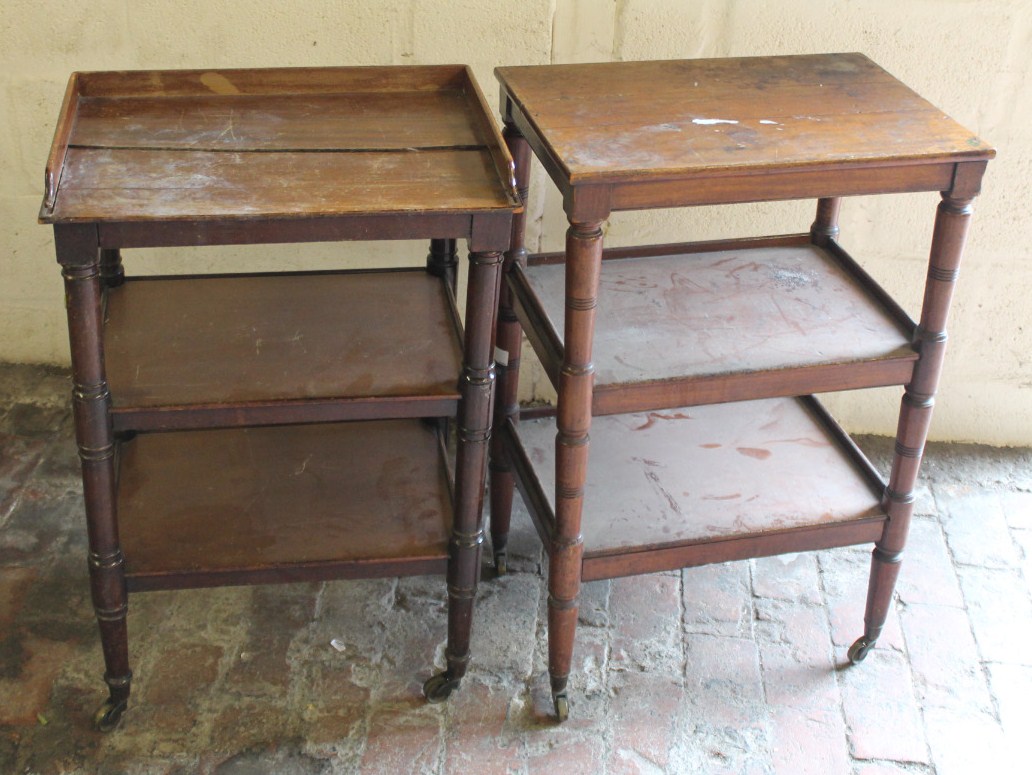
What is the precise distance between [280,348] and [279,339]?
4 cm

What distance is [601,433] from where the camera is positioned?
253 cm

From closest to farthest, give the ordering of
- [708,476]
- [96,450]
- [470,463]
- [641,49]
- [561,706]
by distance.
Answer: [96,450] < [470,463] < [561,706] < [708,476] < [641,49]

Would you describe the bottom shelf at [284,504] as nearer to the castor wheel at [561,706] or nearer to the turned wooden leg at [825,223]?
the castor wheel at [561,706]

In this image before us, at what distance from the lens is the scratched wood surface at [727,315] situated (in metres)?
2.10

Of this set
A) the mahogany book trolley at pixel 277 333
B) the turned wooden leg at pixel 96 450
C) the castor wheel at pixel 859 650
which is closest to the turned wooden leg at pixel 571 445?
the mahogany book trolley at pixel 277 333

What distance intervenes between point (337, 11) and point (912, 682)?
6.32 feet

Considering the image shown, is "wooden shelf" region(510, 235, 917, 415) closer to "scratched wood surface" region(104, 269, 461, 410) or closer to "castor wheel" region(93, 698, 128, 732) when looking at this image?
"scratched wood surface" region(104, 269, 461, 410)

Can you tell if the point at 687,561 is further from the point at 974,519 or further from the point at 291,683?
the point at 974,519

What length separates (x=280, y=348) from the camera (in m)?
2.19

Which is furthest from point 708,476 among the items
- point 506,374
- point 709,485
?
point 506,374

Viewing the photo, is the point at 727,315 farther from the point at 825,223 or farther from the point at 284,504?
the point at 284,504

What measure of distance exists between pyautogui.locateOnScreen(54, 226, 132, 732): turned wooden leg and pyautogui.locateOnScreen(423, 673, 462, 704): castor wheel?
1.89ft

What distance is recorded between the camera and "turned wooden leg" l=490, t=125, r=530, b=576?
91.4 inches

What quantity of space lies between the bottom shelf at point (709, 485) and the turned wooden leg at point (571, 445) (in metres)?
0.06
